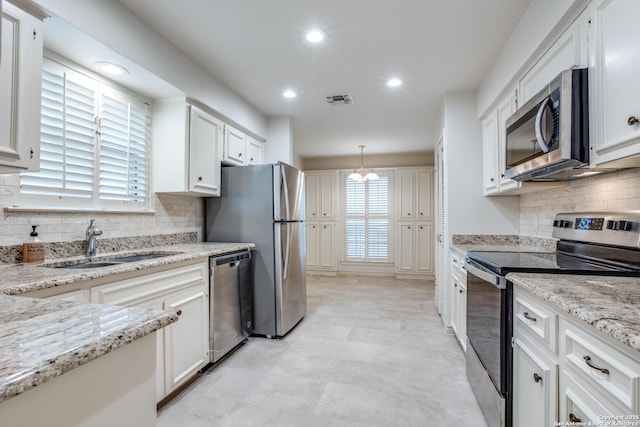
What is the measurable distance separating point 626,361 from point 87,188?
9.19ft

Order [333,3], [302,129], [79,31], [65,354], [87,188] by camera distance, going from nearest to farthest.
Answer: [65,354] → [79,31] → [333,3] → [87,188] → [302,129]

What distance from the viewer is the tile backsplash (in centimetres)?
168

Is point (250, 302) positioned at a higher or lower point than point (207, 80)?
lower

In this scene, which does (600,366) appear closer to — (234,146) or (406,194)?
(234,146)

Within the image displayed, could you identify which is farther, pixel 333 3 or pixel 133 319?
pixel 333 3

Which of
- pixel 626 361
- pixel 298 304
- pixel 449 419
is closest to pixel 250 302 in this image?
pixel 298 304

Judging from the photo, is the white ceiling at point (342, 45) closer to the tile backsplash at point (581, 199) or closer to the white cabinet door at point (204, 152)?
the white cabinet door at point (204, 152)

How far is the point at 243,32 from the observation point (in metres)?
2.28

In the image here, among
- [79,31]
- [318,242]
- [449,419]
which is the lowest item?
[449,419]

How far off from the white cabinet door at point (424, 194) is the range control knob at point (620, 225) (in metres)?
4.39

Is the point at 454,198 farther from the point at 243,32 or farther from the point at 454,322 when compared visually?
the point at 243,32

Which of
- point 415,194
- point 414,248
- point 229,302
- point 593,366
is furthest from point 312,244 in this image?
point 593,366

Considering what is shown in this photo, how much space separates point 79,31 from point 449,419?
3000 mm

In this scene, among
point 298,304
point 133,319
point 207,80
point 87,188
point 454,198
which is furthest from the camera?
point 298,304
